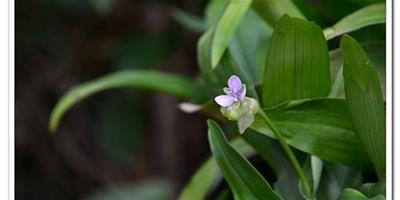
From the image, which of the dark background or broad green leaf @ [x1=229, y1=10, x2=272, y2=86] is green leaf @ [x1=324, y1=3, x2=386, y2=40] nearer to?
broad green leaf @ [x1=229, y1=10, x2=272, y2=86]

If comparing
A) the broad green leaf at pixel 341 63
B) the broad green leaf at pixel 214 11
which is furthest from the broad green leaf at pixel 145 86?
the broad green leaf at pixel 341 63

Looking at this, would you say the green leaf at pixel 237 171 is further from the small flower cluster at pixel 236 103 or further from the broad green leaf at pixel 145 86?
the broad green leaf at pixel 145 86

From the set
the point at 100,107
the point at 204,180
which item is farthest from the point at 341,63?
the point at 100,107

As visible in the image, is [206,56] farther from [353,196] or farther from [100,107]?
[100,107]

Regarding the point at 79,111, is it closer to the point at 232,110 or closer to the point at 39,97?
the point at 39,97

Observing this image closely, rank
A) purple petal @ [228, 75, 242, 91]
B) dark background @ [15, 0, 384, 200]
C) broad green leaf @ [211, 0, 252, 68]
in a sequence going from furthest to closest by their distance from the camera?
dark background @ [15, 0, 384, 200], broad green leaf @ [211, 0, 252, 68], purple petal @ [228, 75, 242, 91]

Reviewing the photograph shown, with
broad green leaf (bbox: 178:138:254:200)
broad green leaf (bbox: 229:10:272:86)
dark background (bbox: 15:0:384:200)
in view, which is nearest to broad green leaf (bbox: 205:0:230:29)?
broad green leaf (bbox: 229:10:272:86)
